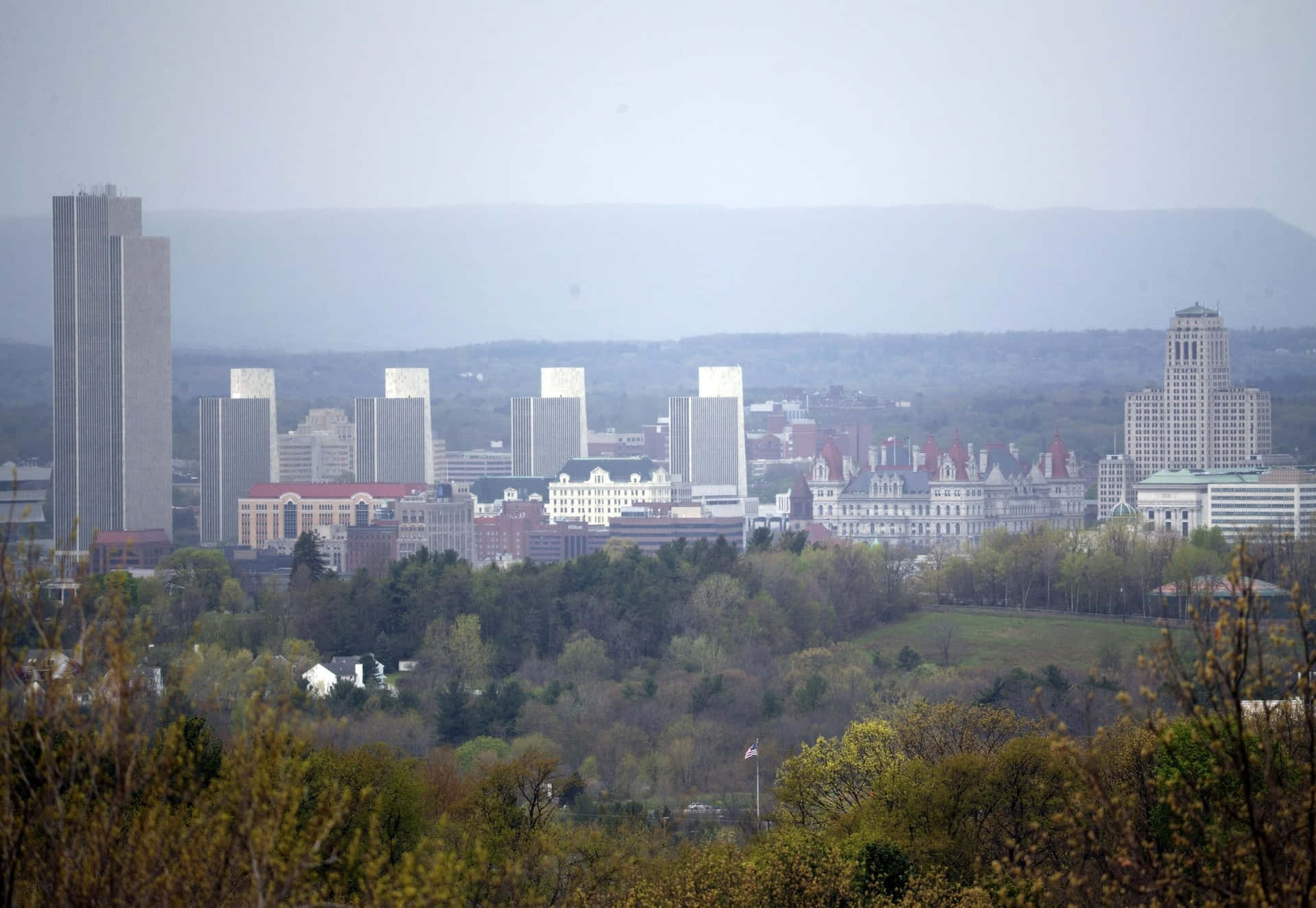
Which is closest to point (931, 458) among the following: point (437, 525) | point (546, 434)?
point (546, 434)

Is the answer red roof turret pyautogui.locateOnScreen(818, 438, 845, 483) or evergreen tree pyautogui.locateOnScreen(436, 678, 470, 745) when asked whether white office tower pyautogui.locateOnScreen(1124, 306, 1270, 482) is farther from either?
evergreen tree pyautogui.locateOnScreen(436, 678, 470, 745)

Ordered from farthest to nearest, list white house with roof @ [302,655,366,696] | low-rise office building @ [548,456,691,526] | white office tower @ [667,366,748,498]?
white office tower @ [667,366,748,498] < low-rise office building @ [548,456,691,526] < white house with roof @ [302,655,366,696]

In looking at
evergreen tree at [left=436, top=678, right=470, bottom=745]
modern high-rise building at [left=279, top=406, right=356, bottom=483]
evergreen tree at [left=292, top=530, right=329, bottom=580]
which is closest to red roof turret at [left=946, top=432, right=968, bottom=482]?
modern high-rise building at [left=279, top=406, right=356, bottom=483]

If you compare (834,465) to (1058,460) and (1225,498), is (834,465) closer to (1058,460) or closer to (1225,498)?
(1058,460)

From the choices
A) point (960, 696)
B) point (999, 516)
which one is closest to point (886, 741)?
point (960, 696)

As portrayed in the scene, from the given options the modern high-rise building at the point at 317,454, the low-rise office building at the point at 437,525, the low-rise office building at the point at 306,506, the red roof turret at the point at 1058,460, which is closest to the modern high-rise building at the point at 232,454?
the modern high-rise building at the point at 317,454

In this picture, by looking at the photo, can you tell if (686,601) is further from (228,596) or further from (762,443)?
(762,443)

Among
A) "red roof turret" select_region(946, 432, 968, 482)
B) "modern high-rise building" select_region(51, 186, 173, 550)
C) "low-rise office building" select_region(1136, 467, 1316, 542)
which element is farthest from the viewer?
"red roof turret" select_region(946, 432, 968, 482)
